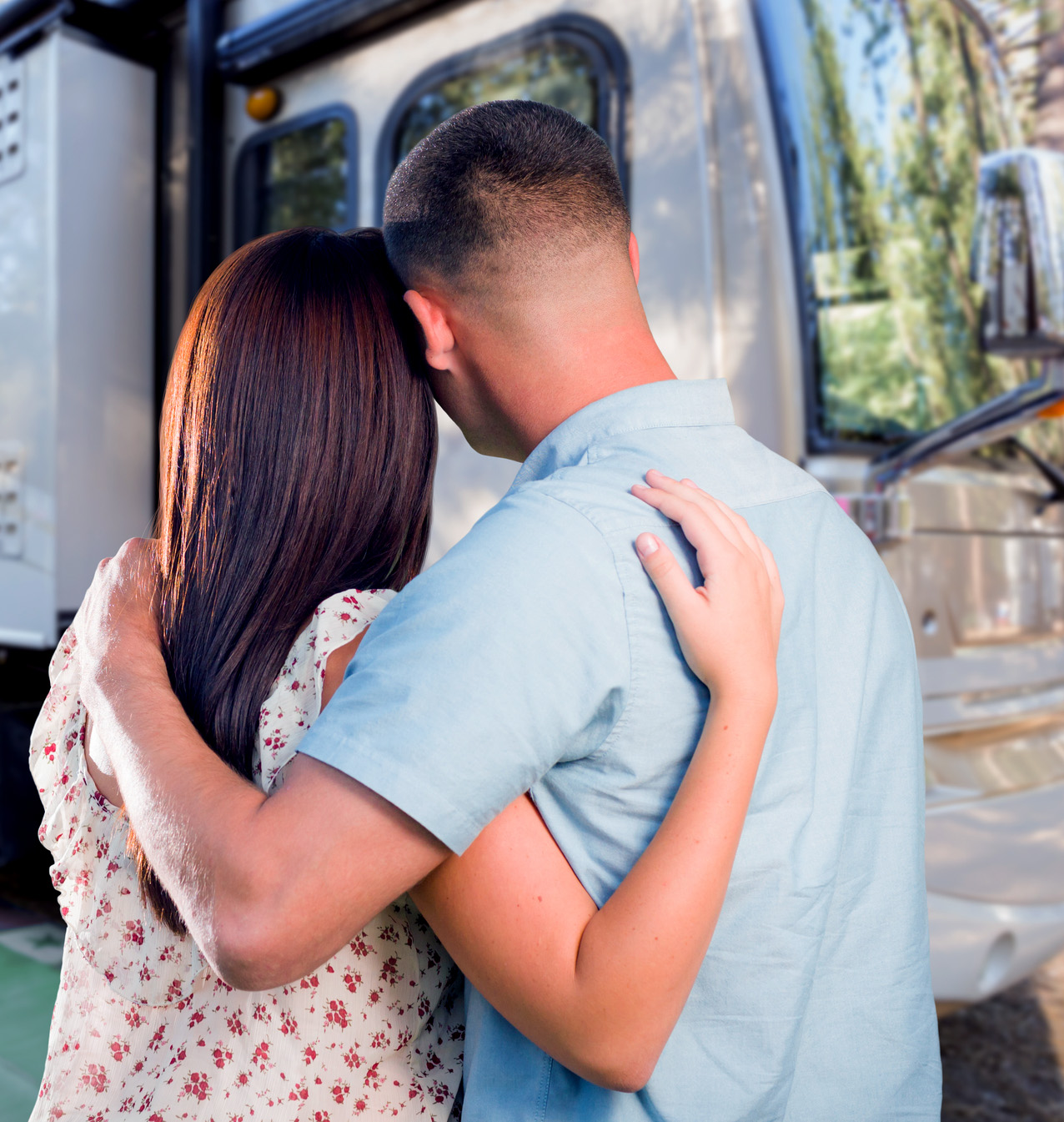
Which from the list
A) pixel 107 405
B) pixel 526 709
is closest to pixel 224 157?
pixel 107 405

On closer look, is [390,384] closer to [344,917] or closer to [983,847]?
[344,917]

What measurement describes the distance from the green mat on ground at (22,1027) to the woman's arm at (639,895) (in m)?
2.22

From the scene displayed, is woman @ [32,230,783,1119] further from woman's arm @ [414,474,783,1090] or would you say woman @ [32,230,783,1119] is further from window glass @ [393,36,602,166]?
window glass @ [393,36,602,166]

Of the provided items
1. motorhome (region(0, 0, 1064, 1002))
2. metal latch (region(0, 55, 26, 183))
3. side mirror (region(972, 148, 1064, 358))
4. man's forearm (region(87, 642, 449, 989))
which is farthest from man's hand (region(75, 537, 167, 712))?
metal latch (region(0, 55, 26, 183))

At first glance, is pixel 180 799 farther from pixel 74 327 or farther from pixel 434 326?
pixel 74 327

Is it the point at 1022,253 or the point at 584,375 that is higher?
the point at 1022,253

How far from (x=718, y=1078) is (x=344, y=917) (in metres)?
0.38

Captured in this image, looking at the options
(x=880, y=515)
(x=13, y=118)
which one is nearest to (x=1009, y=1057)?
(x=880, y=515)

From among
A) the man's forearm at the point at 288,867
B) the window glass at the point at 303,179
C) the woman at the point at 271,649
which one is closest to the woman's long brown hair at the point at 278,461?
the woman at the point at 271,649

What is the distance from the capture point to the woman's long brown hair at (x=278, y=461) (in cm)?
122

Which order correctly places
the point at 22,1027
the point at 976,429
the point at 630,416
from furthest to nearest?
the point at 22,1027
the point at 976,429
the point at 630,416

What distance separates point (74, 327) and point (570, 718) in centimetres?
290

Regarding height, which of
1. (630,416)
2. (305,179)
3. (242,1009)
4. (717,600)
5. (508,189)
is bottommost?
(242,1009)

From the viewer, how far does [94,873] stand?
4.30 ft
